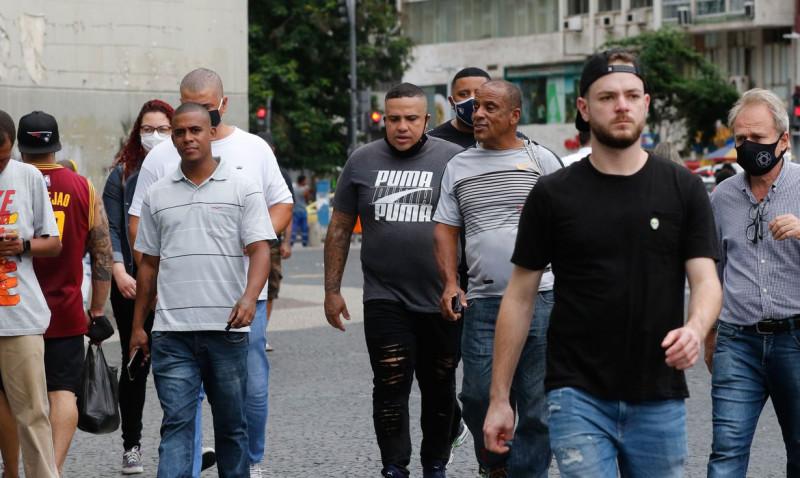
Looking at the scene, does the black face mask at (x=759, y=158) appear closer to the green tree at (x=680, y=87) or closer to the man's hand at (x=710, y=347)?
the man's hand at (x=710, y=347)

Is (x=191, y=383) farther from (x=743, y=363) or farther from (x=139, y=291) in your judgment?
(x=743, y=363)

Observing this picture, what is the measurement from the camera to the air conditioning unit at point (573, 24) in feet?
229

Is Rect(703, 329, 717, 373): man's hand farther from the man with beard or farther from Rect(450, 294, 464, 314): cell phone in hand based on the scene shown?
the man with beard

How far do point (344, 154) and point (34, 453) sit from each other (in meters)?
48.3

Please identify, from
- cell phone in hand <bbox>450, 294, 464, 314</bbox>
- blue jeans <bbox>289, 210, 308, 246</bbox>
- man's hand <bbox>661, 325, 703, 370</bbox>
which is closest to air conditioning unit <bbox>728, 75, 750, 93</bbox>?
blue jeans <bbox>289, 210, 308, 246</bbox>

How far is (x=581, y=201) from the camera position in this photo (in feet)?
15.8

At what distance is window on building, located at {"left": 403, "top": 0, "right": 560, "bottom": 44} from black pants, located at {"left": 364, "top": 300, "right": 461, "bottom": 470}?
212 feet

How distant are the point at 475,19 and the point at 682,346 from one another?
71.6 meters

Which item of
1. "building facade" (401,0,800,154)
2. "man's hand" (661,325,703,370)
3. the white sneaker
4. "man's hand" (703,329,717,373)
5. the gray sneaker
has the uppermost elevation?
"building facade" (401,0,800,154)

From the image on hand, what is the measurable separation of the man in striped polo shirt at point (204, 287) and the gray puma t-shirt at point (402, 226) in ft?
2.66

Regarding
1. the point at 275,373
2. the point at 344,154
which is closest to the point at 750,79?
the point at 344,154

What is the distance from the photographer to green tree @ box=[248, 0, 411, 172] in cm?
5297

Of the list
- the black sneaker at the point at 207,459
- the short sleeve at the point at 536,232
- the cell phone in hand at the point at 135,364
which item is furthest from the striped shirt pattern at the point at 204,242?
the short sleeve at the point at 536,232

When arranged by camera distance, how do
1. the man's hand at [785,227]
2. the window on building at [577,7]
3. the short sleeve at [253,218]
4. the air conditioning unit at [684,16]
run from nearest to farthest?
the man's hand at [785,227]
the short sleeve at [253,218]
the air conditioning unit at [684,16]
the window on building at [577,7]
